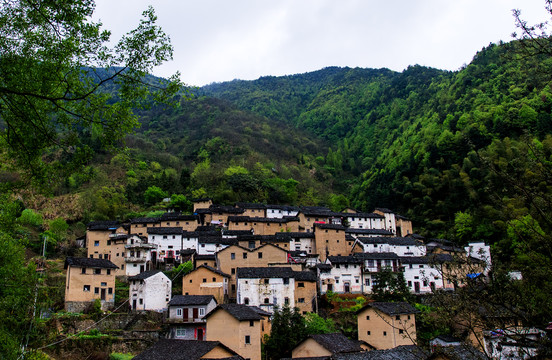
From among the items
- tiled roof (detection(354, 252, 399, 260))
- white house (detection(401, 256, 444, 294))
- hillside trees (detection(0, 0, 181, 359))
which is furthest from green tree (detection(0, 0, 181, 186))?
white house (detection(401, 256, 444, 294))

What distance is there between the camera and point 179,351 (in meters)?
20.5

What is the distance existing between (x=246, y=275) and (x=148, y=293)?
745 centimetres

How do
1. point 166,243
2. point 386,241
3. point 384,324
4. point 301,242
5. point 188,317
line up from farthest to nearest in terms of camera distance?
1. point 301,242
2. point 386,241
3. point 166,243
4. point 188,317
5. point 384,324

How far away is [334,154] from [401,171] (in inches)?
1167

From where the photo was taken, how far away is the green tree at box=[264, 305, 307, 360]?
24.7m

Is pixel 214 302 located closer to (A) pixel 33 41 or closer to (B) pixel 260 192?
(A) pixel 33 41

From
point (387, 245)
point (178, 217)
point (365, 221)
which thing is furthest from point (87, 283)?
point (365, 221)

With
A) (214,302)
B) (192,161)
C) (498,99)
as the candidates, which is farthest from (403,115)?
(214,302)

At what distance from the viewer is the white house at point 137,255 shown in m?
37.0

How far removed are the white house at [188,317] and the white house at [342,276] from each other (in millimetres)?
10978

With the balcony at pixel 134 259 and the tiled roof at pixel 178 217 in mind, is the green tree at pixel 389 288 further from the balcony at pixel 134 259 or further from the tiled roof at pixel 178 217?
the tiled roof at pixel 178 217

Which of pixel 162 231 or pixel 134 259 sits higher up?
pixel 162 231

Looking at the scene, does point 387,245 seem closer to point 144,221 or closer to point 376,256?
point 376,256

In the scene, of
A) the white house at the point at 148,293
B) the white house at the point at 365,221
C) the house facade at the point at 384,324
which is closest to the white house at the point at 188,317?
the white house at the point at 148,293
